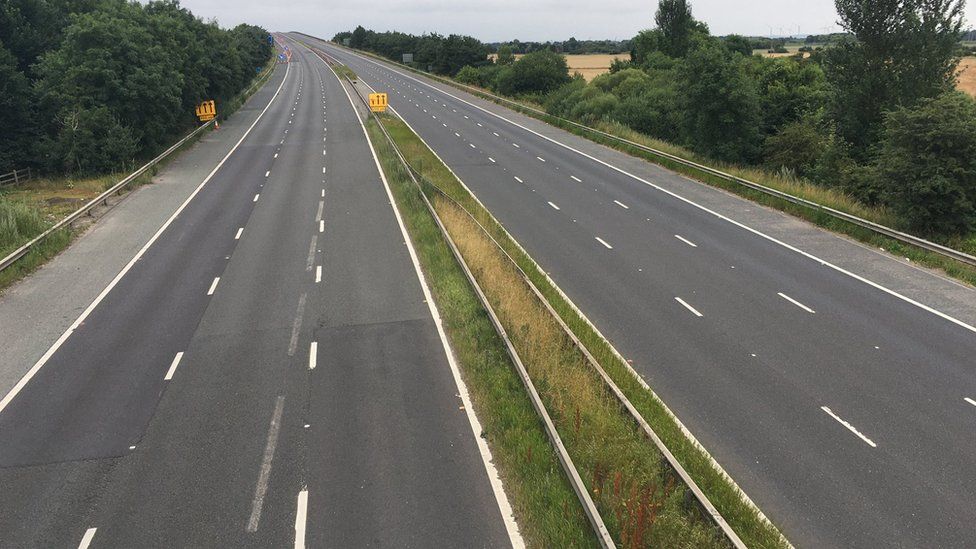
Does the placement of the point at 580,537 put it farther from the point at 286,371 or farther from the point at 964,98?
the point at 964,98

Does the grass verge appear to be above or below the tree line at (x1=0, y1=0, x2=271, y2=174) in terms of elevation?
below

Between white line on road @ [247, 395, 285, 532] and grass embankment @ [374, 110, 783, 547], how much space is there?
426 centimetres

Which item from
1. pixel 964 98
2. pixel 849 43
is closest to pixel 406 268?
pixel 964 98

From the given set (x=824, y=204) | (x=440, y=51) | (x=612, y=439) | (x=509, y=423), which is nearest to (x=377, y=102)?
(x=824, y=204)

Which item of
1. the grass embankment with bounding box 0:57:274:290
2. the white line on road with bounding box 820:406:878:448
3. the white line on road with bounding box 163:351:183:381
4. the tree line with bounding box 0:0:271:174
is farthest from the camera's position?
the tree line with bounding box 0:0:271:174

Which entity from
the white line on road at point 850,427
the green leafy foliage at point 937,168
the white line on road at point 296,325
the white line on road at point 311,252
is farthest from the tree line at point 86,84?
the green leafy foliage at point 937,168

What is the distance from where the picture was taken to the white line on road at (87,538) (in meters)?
8.40

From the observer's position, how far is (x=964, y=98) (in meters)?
20.7

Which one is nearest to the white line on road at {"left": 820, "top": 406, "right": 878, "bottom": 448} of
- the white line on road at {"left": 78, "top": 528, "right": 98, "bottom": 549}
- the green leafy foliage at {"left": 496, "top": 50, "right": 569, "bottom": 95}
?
the white line on road at {"left": 78, "top": 528, "right": 98, "bottom": 549}

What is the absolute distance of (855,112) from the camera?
31.7 m

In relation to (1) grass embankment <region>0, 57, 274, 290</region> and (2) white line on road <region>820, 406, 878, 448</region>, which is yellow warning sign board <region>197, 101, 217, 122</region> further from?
(2) white line on road <region>820, 406, 878, 448</region>

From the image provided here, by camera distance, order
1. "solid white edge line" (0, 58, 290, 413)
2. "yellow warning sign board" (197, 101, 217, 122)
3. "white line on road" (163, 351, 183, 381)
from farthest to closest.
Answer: "yellow warning sign board" (197, 101, 217, 122) → "white line on road" (163, 351, 183, 381) → "solid white edge line" (0, 58, 290, 413)

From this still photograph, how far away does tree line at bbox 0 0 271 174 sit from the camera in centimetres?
3538

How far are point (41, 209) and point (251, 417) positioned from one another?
22321 mm
